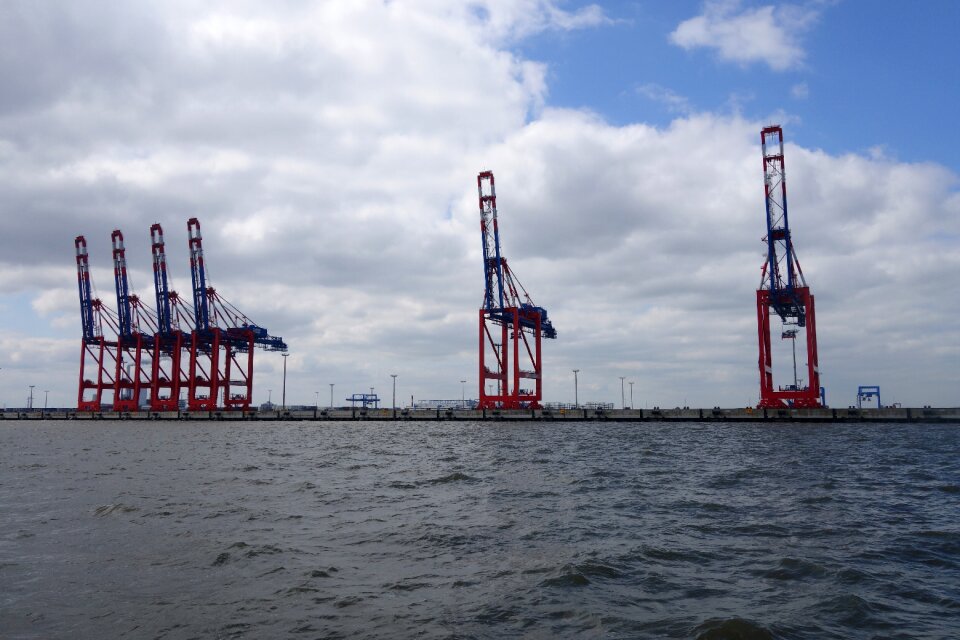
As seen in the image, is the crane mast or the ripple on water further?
the crane mast

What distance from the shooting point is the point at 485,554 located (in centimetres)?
1205

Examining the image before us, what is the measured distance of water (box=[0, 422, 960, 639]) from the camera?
8.54m

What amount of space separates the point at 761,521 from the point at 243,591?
36.3 ft

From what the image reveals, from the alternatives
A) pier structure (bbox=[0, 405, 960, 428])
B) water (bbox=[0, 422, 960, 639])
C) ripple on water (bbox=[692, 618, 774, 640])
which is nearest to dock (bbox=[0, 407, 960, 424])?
pier structure (bbox=[0, 405, 960, 428])

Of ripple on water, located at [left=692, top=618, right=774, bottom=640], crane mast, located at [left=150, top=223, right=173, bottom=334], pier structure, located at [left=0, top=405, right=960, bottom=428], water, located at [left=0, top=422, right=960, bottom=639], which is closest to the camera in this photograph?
ripple on water, located at [left=692, top=618, right=774, bottom=640]

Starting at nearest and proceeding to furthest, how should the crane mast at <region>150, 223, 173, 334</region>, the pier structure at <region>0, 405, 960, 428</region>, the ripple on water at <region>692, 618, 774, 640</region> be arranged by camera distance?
the ripple on water at <region>692, 618, 774, 640</region>
the pier structure at <region>0, 405, 960, 428</region>
the crane mast at <region>150, 223, 173, 334</region>

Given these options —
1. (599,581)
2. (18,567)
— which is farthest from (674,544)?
(18,567)

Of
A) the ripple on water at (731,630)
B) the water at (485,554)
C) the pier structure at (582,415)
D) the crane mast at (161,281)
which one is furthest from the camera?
the crane mast at (161,281)

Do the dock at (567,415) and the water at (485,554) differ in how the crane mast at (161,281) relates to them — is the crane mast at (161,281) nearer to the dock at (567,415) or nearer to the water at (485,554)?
the dock at (567,415)

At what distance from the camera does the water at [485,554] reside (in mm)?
8539

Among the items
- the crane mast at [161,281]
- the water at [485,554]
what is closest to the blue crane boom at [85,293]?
the crane mast at [161,281]

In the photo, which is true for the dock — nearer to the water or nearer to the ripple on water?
the water

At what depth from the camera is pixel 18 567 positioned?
1113cm

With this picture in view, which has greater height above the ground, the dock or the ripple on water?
the ripple on water
